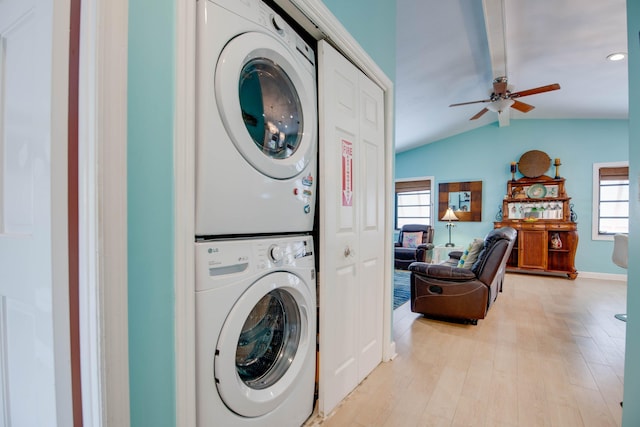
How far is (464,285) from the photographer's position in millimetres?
2678

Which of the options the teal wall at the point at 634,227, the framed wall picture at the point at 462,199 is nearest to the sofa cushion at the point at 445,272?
the teal wall at the point at 634,227

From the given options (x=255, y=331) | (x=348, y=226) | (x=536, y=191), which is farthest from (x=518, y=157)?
(x=255, y=331)

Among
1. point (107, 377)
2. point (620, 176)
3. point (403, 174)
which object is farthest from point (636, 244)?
point (403, 174)

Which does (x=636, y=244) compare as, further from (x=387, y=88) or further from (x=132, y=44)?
(x=132, y=44)

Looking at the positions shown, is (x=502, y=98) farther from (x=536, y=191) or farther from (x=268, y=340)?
(x=268, y=340)

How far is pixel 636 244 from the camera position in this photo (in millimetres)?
1057

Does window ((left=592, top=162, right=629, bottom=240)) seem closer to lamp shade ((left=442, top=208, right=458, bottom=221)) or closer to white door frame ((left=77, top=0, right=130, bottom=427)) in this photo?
lamp shade ((left=442, top=208, right=458, bottom=221))

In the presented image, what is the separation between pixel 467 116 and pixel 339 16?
15.1ft

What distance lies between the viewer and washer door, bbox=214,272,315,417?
0.98 meters

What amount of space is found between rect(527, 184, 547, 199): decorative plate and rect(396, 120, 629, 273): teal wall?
36cm

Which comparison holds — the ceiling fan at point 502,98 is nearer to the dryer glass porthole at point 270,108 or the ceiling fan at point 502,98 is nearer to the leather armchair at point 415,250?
the leather armchair at point 415,250

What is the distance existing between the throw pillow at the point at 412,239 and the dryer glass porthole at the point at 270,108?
17.2 ft

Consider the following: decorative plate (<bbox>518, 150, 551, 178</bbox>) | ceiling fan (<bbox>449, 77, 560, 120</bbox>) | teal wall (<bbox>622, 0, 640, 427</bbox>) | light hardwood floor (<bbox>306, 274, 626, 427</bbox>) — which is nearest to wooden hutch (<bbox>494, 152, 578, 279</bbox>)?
decorative plate (<bbox>518, 150, 551, 178</bbox>)

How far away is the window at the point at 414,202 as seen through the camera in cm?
658
